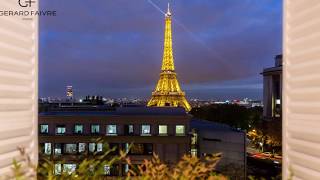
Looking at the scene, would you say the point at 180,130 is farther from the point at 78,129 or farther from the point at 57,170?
the point at 57,170

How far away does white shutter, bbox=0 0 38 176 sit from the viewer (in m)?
2.52

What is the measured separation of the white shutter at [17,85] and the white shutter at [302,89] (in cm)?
155

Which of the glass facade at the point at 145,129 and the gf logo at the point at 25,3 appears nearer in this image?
the gf logo at the point at 25,3

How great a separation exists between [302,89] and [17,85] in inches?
66.6

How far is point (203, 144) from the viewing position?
32.1 meters

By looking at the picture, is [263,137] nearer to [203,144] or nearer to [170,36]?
[203,144]

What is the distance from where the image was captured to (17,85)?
2.70 m

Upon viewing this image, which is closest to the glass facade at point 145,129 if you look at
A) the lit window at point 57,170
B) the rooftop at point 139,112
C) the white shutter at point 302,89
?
the rooftop at point 139,112

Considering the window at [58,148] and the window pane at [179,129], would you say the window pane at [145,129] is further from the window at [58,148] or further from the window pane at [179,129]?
the window at [58,148]

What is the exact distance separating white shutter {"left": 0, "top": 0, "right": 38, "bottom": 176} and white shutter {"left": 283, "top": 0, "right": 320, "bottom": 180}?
155 centimetres

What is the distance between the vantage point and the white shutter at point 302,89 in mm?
2617

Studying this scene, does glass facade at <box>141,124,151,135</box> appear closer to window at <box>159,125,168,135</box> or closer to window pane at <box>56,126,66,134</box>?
window at <box>159,125,168,135</box>

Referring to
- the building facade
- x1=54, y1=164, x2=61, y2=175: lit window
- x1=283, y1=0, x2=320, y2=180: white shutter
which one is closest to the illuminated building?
the building facade

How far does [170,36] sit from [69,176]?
54586 mm
